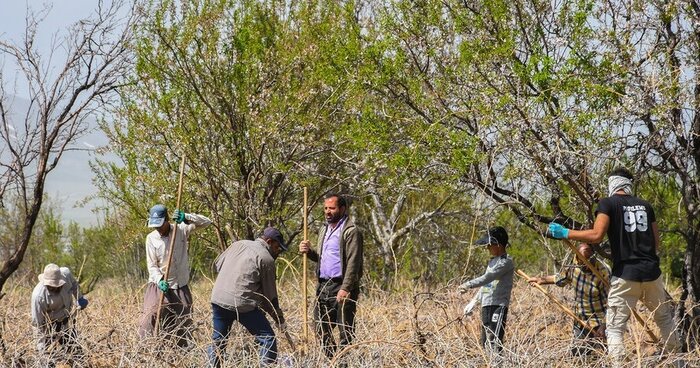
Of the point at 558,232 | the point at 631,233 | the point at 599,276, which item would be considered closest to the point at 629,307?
the point at 599,276

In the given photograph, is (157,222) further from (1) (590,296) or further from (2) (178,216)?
(1) (590,296)

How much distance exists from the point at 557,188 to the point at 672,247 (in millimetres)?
9977

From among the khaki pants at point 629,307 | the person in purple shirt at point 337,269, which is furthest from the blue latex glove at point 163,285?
the khaki pants at point 629,307

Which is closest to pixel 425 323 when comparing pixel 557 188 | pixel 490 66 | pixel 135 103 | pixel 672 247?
pixel 557 188

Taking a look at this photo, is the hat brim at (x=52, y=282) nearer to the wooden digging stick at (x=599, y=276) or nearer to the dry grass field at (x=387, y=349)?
the dry grass field at (x=387, y=349)

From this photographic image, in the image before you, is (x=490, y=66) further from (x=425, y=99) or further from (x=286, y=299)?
(x=286, y=299)

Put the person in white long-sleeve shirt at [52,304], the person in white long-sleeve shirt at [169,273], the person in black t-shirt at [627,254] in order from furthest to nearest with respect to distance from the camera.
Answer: the person in white long-sleeve shirt at [169,273] < the person in white long-sleeve shirt at [52,304] < the person in black t-shirt at [627,254]

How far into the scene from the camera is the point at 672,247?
57.1 ft

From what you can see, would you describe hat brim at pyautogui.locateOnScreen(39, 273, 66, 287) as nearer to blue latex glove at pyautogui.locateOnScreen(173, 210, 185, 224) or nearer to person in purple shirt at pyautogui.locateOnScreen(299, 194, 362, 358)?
blue latex glove at pyautogui.locateOnScreen(173, 210, 185, 224)

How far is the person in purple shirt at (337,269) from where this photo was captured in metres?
7.68

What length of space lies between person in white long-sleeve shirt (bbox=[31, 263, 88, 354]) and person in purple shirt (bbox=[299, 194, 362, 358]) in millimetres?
1875

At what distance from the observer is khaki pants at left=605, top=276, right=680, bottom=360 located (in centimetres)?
657

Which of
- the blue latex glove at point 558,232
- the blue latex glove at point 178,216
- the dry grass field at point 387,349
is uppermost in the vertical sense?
the blue latex glove at point 178,216

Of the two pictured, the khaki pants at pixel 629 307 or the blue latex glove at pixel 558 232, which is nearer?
the blue latex glove at pixel 558 232
